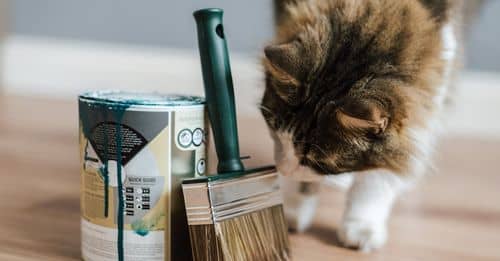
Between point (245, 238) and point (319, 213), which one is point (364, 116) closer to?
point (245, 238)

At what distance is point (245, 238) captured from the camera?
891 millimetres

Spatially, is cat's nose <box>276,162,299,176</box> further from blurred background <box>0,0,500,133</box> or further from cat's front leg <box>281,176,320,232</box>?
blurred background <box>0,0,500,133</box>

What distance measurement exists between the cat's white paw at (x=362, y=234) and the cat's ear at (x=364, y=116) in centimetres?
28

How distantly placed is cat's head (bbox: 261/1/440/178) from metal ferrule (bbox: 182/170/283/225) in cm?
6

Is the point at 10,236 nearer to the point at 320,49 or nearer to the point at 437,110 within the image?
the point at 320,49

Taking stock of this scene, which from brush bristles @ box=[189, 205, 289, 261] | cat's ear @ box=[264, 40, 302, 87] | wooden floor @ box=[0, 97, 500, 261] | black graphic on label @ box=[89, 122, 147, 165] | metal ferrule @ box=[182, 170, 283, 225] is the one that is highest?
cat's ear @ box=[264, 40, 302, 87]

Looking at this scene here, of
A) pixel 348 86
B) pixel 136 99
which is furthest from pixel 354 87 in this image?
pixel 136 99

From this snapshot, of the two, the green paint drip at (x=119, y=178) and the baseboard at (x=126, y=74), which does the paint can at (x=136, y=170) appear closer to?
the green paint drip at (x=119, y=178)

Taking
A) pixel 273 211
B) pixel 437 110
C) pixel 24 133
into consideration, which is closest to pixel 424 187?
pixel 437 110

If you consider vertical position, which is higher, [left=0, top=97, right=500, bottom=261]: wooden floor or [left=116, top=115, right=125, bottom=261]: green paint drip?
[left=116, top=115, right=125, bottom=261]: green paint drip

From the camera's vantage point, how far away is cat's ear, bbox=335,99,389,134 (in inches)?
32.3

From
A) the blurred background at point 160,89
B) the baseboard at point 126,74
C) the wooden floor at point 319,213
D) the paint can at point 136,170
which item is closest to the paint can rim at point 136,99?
the paint can at point 136,170

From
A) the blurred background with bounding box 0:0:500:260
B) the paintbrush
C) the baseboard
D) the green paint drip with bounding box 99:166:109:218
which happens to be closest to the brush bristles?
the paintbrush

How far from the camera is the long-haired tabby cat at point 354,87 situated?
0.89 meters
